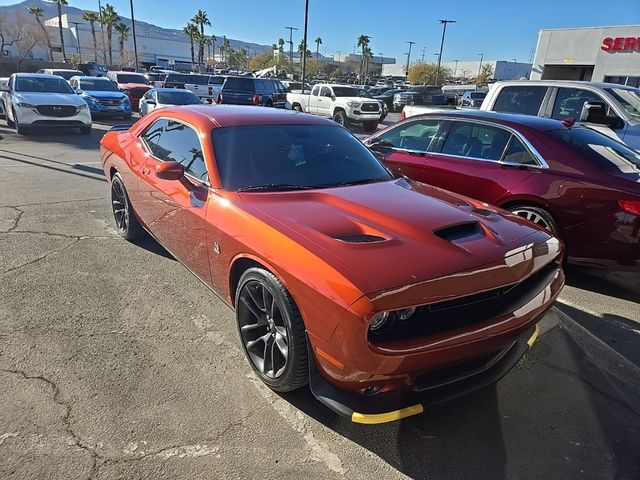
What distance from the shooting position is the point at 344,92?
2127 cm

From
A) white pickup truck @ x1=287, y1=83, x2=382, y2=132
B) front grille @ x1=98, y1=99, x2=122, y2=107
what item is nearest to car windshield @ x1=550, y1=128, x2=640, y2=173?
white pickup truck @ x1=287, y1=83, x2=382, y2=132

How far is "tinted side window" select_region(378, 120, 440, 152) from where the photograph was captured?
18.8ft

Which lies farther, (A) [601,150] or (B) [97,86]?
(B) [97,86]

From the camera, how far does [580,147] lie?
461 cm

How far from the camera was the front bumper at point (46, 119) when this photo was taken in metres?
12.2

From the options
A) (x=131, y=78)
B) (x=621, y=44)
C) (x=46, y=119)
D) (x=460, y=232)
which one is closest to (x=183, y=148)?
(x=460, y=232)

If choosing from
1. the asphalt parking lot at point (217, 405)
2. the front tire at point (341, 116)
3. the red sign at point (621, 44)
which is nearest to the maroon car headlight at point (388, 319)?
the asphalt parking lot at point (217, 405)

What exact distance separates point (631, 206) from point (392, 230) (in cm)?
270

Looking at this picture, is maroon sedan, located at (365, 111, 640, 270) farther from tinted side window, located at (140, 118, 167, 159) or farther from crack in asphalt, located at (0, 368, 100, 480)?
crack in asphalt, located at (0, 368, 100, 480)

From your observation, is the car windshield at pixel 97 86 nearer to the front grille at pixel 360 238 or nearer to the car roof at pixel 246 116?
the car roof at pixel 246 116

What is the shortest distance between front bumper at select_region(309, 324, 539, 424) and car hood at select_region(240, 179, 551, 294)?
54cm

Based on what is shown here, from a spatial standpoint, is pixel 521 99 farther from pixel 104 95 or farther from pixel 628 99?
pixel 104 95

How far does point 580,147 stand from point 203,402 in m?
4.18

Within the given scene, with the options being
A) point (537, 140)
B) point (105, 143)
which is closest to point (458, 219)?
point (537, 140)
